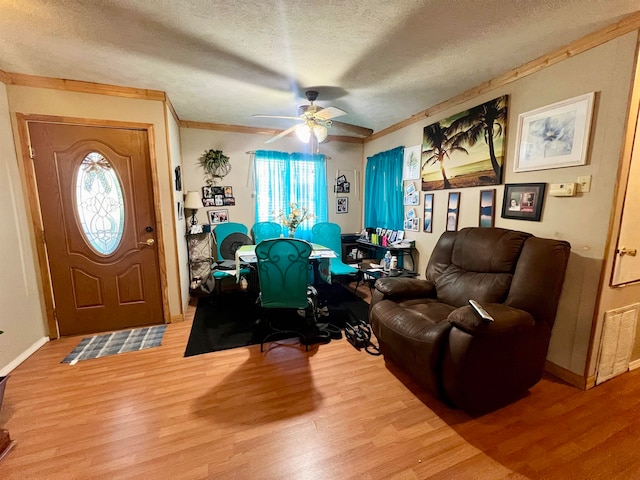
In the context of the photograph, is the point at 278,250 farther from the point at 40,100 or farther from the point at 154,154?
the point at 40,100

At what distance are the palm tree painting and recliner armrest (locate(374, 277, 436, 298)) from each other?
1.17 m

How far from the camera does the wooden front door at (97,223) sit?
2.56 metres

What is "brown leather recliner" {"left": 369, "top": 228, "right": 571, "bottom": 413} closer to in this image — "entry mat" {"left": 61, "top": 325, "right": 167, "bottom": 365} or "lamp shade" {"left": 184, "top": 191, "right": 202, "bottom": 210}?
"entry mat" {"left": 61, "top": 325, "right": 167, "bottom": 365}

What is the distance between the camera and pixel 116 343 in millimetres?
2613

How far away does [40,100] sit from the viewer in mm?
2422

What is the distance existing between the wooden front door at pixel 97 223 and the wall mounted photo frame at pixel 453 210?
3.23 meters

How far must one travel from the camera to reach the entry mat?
2.42m

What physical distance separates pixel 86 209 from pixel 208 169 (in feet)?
5.23

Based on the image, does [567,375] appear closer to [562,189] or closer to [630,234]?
[630,234]

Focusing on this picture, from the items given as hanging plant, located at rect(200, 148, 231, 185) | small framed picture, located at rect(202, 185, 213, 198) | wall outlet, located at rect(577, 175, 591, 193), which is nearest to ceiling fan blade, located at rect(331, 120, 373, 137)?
wall outlet, located at rect(577, 175, 591, 193)

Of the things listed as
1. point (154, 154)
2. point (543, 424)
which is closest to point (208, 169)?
point (154, 154)

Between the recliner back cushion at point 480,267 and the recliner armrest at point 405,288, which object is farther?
the recliner armrest at point 405,288

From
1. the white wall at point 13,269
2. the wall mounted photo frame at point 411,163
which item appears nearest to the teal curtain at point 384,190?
the wall mounted photo frame at point 411,163

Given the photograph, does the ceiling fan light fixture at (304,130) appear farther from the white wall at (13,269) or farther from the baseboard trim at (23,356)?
the baseboard trim at (23,356)
